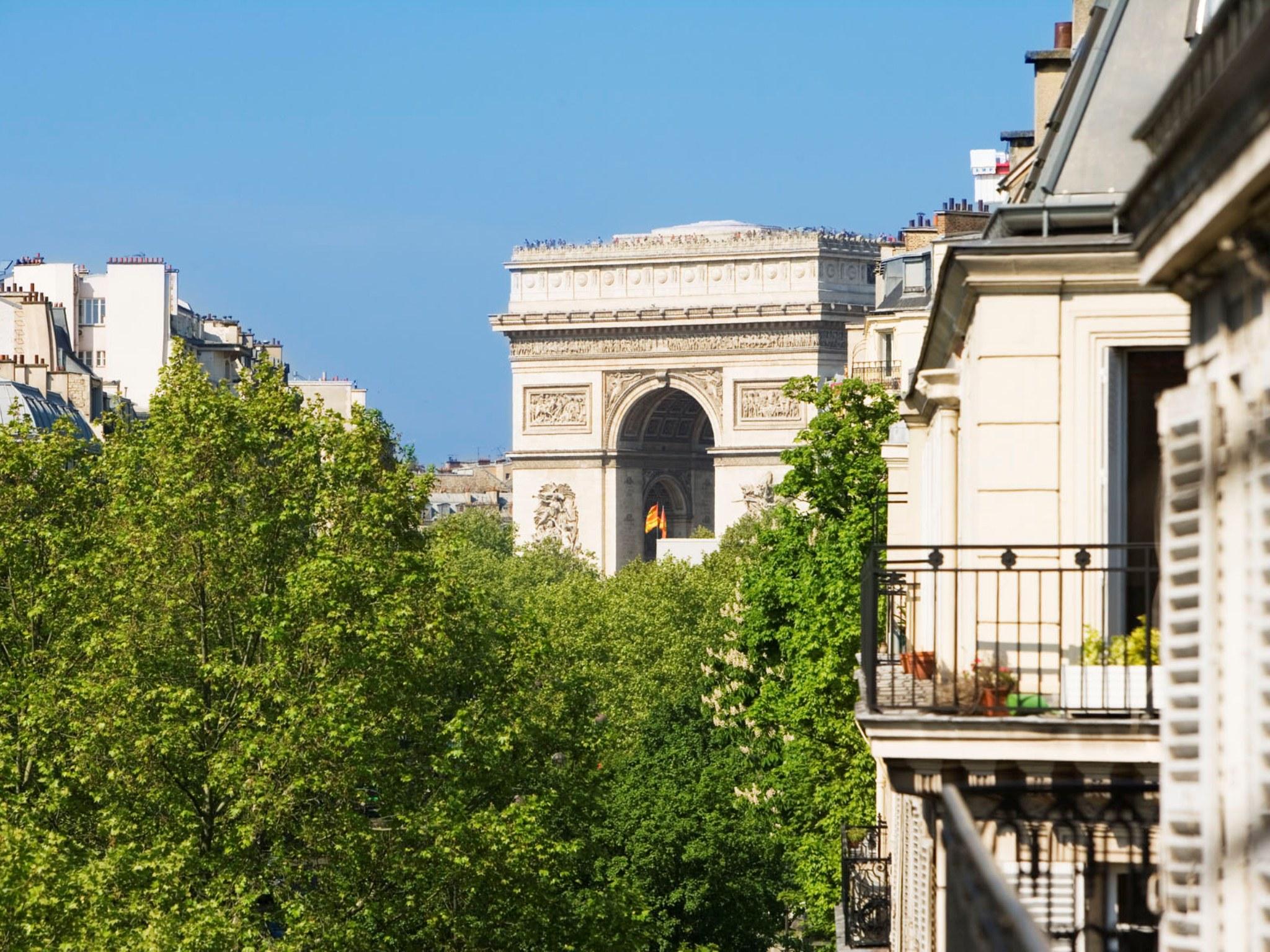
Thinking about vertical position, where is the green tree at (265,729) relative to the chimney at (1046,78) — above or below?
below

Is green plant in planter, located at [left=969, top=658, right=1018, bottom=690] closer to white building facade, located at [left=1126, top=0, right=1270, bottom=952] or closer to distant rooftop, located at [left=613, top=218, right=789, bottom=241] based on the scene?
white building facade, located at [left=1126, top=0, right=1270, bottom=952]

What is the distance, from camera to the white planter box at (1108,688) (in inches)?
356

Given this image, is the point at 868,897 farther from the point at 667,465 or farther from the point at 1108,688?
the point at 667,465

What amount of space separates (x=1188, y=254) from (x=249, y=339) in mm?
95171

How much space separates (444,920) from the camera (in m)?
24.2

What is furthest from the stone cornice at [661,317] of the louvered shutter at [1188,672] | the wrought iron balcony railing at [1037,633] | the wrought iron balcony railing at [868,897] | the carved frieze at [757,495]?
the louvered shutter at [1188,672]

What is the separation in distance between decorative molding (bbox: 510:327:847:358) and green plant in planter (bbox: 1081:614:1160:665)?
94.3 m

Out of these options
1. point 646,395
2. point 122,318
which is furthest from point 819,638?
point 646,395

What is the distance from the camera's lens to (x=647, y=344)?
10562 centimetres

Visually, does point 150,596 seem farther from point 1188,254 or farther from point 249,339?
point 249,339

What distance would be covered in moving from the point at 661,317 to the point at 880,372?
2445 inches

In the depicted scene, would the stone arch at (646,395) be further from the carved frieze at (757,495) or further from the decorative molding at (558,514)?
the carved frieze at (757,495)

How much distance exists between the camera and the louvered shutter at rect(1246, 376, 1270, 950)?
414 centimetres

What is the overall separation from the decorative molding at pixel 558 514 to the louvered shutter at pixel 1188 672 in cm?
9983
